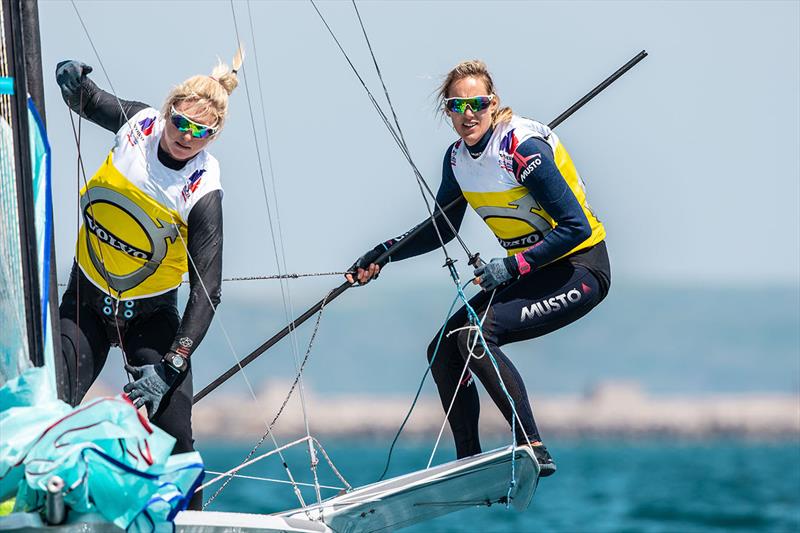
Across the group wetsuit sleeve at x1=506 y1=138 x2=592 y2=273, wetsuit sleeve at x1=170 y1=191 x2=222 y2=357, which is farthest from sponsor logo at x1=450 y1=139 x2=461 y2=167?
wetsuit sleeve at x1=170 y1=191 x2=222 y2=357

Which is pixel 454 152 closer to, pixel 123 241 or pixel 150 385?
pixel 123 241

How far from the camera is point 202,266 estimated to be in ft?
18.7

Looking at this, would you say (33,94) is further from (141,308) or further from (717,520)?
(717,520)

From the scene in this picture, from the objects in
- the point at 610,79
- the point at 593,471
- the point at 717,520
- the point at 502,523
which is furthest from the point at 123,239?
the point at 593,471

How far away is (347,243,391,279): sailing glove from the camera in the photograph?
653cm

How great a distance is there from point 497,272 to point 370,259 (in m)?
0.75

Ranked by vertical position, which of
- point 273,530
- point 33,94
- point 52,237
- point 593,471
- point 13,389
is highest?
point 33,94

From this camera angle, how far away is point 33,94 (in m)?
5.29

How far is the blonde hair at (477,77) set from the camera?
19.7ft

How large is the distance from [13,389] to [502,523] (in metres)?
22.3

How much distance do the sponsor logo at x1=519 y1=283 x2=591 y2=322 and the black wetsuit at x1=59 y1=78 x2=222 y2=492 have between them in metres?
1.24

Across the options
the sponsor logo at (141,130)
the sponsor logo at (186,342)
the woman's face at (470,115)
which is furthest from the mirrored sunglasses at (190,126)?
the woman's face at (470,115)

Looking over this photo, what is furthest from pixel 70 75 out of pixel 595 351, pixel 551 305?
pixel 595 351

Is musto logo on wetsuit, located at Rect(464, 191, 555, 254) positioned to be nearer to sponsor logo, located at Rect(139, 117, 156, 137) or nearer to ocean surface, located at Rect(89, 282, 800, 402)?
sponsor logo, located at Rect(139, 117, 156, 137)
